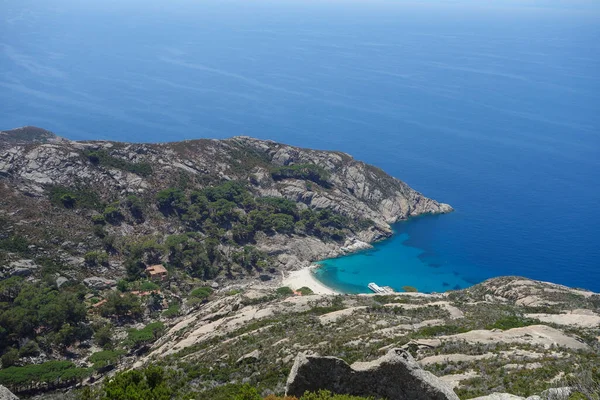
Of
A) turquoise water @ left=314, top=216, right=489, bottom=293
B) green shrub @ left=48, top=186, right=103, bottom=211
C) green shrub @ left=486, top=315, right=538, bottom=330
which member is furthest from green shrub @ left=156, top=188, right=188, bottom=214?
green shrub @ left=486, top=315, right=538, bottom=330

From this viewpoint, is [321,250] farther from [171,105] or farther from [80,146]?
[171,105]

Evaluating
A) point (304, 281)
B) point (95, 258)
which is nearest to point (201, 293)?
point (95, 258)

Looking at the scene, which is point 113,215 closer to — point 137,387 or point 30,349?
point 30,349

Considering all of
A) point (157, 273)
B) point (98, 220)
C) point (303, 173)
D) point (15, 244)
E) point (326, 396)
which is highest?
point (326, 396)

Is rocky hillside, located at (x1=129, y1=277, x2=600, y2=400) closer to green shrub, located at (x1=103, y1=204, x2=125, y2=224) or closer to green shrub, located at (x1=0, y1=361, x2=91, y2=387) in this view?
green shrub, located at (x1=0, y1=361, x2=91, y2=387)

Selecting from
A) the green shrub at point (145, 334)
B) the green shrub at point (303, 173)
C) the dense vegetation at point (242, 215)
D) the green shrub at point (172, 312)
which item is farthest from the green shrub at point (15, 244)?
the green shrub at point (303, 173)

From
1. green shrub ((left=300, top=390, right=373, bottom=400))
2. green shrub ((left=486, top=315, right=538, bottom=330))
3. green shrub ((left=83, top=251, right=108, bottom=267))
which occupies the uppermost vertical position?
green shrub ((left=300, top=390, right=373, bottom=400))
